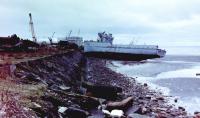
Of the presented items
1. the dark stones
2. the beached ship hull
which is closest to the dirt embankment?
the dark stones

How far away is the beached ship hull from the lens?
67.4m

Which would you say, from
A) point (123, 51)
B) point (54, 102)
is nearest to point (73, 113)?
point (54, 102)

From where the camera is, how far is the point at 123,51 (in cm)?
7156

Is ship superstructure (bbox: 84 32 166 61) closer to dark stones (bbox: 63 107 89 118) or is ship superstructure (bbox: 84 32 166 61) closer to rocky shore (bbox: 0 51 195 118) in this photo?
rocky shore (bbox: 0 51 195 118)

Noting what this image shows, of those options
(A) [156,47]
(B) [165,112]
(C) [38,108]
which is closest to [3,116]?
(C) [38,108]

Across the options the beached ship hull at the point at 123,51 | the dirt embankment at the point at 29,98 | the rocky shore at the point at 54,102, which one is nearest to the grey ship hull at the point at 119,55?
the beached ship hull at the point at 123,51

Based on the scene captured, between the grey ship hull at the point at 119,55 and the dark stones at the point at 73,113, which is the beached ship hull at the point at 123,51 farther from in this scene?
the dark stones at the point at 73,113

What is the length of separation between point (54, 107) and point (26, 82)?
352 cm

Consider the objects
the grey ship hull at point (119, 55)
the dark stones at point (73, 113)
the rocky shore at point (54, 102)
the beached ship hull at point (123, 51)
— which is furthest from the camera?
the grey ship hull at point (119, 55)

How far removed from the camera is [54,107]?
1338 centimetres

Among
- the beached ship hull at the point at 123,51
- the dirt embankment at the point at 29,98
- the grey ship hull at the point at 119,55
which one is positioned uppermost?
the dirt embankment at the point at 29,98

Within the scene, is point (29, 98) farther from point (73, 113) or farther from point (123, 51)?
point (123, 51)

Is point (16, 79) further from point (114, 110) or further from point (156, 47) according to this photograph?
point (156, 47)

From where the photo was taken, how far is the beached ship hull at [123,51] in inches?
2653
